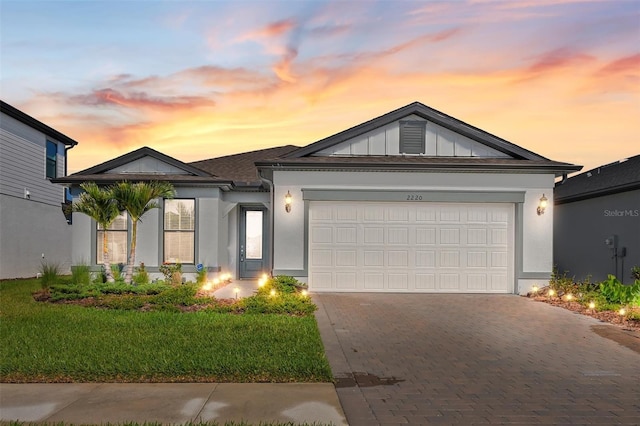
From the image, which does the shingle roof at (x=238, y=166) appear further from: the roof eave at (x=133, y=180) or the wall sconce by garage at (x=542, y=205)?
the wall sconce by garage at (x=542, y=205)

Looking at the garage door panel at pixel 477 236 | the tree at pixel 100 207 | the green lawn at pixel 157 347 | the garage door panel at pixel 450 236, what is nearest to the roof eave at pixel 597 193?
the garage door panel at pixel 477 236

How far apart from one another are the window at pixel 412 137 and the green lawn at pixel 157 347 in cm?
720

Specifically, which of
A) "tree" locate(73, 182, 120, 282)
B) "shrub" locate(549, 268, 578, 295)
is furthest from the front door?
"shrub" locate(549, 268, 578, 295)

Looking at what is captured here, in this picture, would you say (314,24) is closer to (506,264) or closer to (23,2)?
(23,2)

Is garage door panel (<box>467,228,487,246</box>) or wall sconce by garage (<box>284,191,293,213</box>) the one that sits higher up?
wall sconce by garage (<box>284,191,293,213</box>)

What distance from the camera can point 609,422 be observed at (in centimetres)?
459

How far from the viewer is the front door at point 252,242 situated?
17.8 metres

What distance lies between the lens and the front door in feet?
58.5

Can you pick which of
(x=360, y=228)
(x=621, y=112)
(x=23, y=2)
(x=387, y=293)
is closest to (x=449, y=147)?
(x=360, y=228)

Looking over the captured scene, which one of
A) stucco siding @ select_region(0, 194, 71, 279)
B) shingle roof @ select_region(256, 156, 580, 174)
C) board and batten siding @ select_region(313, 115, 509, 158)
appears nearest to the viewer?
shingle roof @ select_region(256, 156, 580, 174)

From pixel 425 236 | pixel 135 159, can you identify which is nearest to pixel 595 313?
pixel 425 236

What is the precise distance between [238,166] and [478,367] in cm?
1449

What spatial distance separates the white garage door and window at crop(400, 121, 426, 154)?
5.78 feet

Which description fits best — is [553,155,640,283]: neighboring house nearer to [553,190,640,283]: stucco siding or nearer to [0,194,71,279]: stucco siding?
[553,190,640,283]: stucco siding
